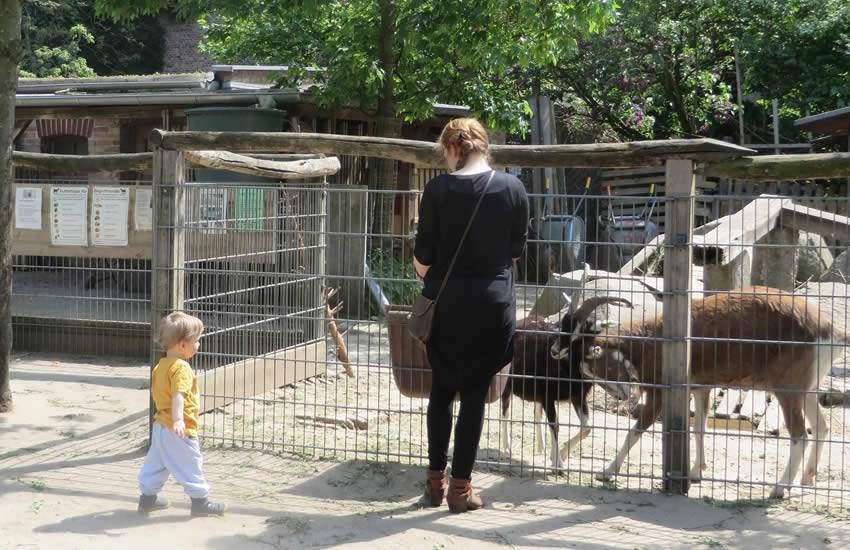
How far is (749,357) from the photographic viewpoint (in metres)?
5.18

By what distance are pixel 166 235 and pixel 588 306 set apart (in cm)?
281

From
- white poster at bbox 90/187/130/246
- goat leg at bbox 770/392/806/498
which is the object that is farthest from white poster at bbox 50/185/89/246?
goat leg at bbox 770/392/806/498

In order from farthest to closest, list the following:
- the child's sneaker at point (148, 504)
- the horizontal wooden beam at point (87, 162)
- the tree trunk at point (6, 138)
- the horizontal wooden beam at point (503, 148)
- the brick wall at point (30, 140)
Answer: the brick wall at point (30, 140) → the horizontal wooden beam at point (87, 162) → the tree trunk at point (6, 138) → the horizontal wooden beam at point (503, 148) → the child's sneaker at point (148, 504)

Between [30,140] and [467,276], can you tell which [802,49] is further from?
[467,276]

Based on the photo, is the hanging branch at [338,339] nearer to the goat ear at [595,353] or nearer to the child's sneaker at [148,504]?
the goat ear at [595,353]

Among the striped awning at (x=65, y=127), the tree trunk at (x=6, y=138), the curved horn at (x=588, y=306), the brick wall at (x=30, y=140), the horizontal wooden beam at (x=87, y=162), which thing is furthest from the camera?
the brick wall at (x=30, y=140)

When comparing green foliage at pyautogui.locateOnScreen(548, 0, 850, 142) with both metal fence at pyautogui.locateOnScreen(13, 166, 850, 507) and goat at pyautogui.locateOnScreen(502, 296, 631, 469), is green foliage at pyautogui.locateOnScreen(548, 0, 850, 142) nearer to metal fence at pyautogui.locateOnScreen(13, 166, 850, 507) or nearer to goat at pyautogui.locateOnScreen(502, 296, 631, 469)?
metal fence at pyautogui.locateOnScreen(13, 166, 850, 507)

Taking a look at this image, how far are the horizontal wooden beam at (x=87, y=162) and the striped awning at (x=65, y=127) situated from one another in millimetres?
7451

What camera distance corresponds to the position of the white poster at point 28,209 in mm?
8758

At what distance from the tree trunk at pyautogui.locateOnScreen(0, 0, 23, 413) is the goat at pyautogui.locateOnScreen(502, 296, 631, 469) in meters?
3.78

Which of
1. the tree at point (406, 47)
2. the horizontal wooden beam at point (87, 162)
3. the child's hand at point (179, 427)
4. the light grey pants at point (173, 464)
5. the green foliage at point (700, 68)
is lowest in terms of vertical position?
the light grey pants at point (173, 464)

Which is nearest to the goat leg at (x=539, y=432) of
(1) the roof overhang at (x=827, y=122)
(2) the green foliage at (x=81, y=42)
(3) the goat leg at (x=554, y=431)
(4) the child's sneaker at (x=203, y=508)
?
(3) the goat leg at (x=554, y=431)

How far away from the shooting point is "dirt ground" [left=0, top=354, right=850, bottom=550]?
4.22m

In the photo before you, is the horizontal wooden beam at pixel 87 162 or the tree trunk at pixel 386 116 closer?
the horizontal wooden beam at pixel 87 162
